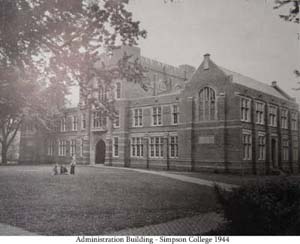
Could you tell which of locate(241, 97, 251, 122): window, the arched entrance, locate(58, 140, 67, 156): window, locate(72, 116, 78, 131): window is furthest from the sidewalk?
locate(58, 140, 67, 156): window

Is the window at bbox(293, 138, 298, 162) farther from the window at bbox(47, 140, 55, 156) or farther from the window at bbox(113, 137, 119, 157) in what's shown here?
the window at bbox(47, 140, 55, 156)

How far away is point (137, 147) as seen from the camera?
2481 centimetres

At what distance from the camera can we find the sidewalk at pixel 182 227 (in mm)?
5836

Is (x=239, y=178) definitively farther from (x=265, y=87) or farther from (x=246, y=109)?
(x=265, y=87)

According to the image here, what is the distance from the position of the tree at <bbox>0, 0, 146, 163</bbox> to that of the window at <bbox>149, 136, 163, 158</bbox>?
1602 centimetres

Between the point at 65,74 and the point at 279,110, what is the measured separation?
6741 millimetres

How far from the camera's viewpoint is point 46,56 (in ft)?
24.4

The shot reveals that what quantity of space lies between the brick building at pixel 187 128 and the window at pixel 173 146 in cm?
3

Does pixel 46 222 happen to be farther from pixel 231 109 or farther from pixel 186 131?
pixel 186 131

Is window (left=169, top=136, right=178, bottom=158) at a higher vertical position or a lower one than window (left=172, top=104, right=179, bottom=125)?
lower

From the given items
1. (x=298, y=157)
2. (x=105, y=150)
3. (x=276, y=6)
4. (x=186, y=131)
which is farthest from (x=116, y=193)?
(x=105, y=150)

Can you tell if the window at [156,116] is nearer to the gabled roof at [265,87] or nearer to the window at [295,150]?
the gabled roof at [265,87]

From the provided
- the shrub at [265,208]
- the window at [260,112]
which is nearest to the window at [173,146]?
the window at [260,112]

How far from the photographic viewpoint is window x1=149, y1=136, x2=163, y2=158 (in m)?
23.3
